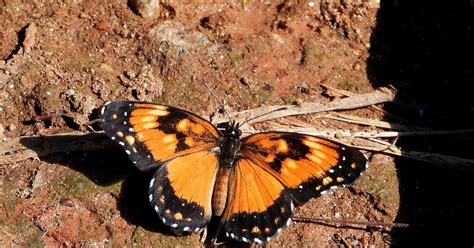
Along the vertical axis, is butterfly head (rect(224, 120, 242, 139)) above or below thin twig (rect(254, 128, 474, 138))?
above

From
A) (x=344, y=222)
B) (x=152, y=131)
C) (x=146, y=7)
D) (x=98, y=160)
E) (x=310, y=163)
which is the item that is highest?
(x=146, y=7)

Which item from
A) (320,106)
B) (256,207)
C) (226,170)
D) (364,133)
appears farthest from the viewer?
(320,106)

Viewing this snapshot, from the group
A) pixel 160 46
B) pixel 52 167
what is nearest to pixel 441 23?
pixel 160 46

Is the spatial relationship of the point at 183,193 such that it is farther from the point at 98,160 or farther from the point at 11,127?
the point at 11,127

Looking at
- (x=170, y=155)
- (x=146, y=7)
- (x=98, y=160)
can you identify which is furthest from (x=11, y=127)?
(x=146, y=7)

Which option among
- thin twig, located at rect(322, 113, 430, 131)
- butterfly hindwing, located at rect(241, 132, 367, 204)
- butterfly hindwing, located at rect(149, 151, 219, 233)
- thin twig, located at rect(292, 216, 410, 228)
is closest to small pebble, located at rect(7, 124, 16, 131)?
butterfly hindwing, located at rect(149, 151, 219, 233)

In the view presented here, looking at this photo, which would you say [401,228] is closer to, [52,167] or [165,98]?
[165,98]

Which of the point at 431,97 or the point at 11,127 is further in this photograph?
the point at 431,97

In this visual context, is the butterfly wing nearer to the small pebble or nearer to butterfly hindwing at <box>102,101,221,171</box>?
butterfly hindwing at <box>102,101,221,171</box>
